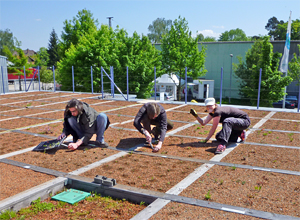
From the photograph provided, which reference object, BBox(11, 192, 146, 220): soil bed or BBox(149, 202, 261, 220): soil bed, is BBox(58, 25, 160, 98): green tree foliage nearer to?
BBox(11, 192, 146, 220): soil bed

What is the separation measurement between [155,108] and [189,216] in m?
2.52

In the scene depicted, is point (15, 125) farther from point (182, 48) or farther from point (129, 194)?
point (182, 48)

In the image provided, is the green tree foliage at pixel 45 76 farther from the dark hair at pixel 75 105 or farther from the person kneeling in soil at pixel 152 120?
the person kneeling in soil at pixel 152 120

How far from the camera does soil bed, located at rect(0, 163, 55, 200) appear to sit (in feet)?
12.0

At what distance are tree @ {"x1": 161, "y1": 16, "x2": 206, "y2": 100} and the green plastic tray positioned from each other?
1064 inches

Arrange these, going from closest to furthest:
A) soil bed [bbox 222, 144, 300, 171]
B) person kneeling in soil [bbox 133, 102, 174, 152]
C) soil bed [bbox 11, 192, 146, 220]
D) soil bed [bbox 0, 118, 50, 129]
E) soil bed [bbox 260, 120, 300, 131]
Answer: soil bed [bbox 11, 192, 146, 220]
soil bed [bbox 222, 144, 300, 171]
person kneeling in soil [bbox 133, 102, 174, 152]
soil bed [bbox 260, 120, 300, 131]
soil bed [bbox 0, 118, 50, 129]

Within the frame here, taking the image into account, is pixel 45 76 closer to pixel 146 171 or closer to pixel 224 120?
pixel 224 120

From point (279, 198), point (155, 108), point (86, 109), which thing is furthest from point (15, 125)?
point (279, 198)

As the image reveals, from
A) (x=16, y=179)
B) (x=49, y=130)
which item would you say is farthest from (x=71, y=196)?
(x=49, y=130)

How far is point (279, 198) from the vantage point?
339 centimetres

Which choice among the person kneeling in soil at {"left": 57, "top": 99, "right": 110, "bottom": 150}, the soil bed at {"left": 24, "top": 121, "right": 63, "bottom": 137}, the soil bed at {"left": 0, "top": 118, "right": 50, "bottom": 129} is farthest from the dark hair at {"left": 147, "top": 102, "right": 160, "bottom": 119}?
the soil bed at {"left": 0, "top": 118, "right": 50, "bottom": 129}

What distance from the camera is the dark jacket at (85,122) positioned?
17.0 ft

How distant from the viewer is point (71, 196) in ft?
12.0

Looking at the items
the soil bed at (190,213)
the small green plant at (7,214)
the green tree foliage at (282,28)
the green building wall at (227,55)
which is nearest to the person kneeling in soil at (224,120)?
the soil bed at (190,213)
